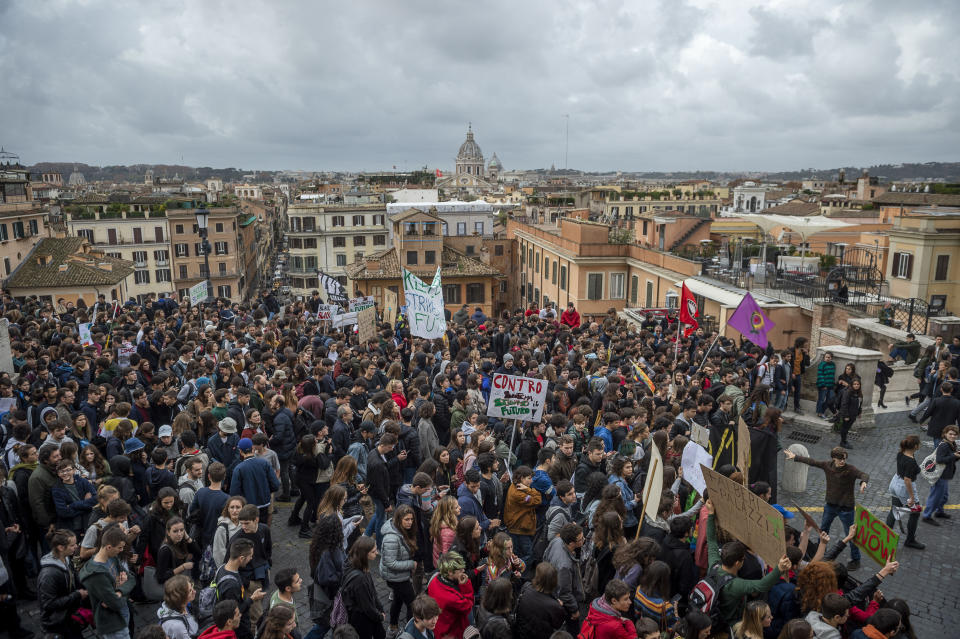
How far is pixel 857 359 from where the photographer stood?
13.9 m

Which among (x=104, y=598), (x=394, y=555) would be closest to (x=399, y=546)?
(x=394, y=555)

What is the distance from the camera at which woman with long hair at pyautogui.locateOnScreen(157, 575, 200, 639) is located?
17.3 feet

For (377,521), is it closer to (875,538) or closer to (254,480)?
(254,480)

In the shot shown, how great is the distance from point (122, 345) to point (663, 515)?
38.7ft

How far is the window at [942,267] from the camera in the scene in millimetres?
27797

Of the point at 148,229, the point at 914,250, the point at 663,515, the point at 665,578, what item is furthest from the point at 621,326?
the point at 148,229

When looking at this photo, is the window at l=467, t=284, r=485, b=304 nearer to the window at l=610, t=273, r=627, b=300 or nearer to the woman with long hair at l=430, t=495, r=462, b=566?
the window at l=610, t=273, r=627, b=300

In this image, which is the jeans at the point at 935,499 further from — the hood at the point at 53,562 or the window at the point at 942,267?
the window at the point at 942,267

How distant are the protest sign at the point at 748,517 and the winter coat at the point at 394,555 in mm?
3151

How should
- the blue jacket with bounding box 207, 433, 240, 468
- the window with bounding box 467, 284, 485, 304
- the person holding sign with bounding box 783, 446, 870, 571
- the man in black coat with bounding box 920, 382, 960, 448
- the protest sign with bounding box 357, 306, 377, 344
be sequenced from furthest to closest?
1. the window with bounding box 467, 284, 485, 304
2. the protest sign with bounding box 357, 306, 377, 344
3. the man in black coat with bounding box 920, 382, 960, 448
4. the blue jacket with bounding box 207, 433, 240, 468
5. the person holding sign with bounding box 783, 446, 870, 571

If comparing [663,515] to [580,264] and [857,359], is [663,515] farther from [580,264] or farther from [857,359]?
[580,264]

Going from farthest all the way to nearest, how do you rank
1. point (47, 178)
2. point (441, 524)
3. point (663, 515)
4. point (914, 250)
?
1. point (47, 178)
2. point (914, 250)
3. point (663, 515)
4. point (441, 524)

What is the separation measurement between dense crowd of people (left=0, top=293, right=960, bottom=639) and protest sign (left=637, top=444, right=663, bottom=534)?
0.14ft

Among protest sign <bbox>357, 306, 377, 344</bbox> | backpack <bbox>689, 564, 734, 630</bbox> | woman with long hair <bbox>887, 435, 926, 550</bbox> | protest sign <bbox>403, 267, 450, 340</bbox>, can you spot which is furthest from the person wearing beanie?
protest sign <bbox>357, 306, 377, 344</bbox>
